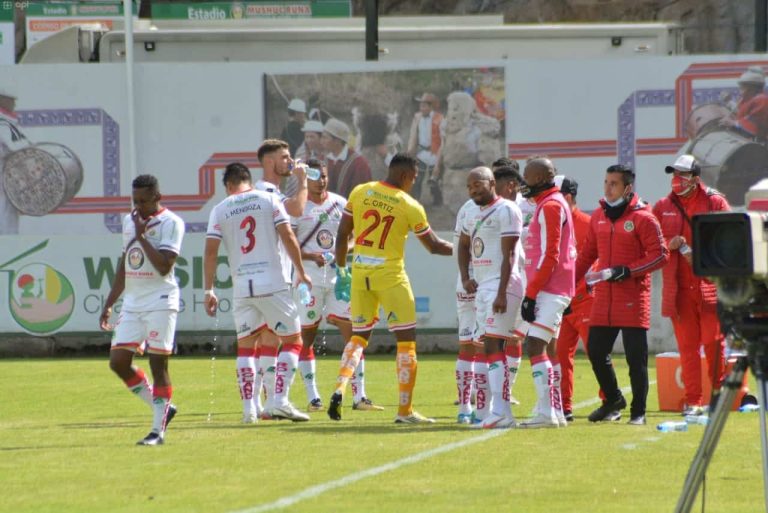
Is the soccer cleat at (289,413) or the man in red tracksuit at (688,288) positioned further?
the man in red tracksuit at (688,288)

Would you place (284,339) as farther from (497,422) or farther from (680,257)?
(680,257)

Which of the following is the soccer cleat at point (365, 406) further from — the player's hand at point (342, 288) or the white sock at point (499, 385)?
the white sock at point (499, 385)

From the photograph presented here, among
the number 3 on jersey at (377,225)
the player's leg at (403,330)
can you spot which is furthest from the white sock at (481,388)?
the number 3 on jersey at (377,225)

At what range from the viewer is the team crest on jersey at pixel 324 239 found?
15.2 m

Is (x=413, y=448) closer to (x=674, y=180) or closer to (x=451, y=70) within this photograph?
(x=674, y=180)

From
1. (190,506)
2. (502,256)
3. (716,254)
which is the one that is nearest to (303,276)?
(502,256)

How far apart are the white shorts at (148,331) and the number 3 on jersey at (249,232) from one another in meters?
1.65

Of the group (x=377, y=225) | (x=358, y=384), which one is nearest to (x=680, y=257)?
(x=377, y=225)

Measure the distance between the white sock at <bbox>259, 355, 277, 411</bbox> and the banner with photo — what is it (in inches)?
386

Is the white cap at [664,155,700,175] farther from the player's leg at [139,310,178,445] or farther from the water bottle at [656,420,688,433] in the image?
the player's leg at [139,310,178,445]

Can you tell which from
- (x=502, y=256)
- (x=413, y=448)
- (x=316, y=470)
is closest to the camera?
(x=316, y=470)

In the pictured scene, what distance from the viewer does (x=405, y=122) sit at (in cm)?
2314

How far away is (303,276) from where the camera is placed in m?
13.1

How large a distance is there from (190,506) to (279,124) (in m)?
15.1
